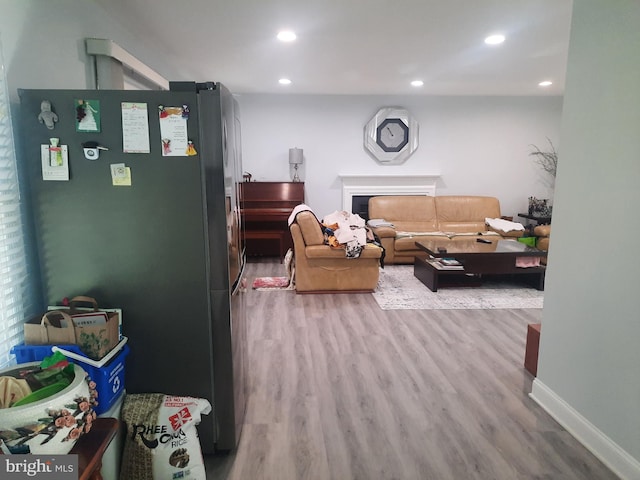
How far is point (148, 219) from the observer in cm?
166

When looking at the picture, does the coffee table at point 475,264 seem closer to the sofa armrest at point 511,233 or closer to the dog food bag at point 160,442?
Answer: the sofa armrest at point 511,233

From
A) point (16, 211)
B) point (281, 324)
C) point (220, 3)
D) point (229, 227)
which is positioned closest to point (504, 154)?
point (281, 324)

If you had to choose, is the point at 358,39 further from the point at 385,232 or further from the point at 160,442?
the point at 160,442

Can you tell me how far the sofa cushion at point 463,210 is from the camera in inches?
234

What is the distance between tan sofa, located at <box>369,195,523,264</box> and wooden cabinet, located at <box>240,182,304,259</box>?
1.23 metres

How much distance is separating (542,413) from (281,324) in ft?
6.67

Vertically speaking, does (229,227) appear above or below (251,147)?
below

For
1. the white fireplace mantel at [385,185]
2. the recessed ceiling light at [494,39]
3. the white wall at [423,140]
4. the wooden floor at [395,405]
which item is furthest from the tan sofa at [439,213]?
the recessed ceiling light at [494,39]

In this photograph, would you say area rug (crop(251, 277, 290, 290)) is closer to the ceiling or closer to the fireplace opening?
the fireplace opening

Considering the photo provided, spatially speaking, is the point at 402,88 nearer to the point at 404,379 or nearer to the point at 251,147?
the point at 251,147

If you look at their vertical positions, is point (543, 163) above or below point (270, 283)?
above

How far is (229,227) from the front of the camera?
1.75 m

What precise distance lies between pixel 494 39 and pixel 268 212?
11.3ft

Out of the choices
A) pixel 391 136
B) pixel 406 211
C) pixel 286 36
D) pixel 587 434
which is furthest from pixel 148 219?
pixel 391 136
